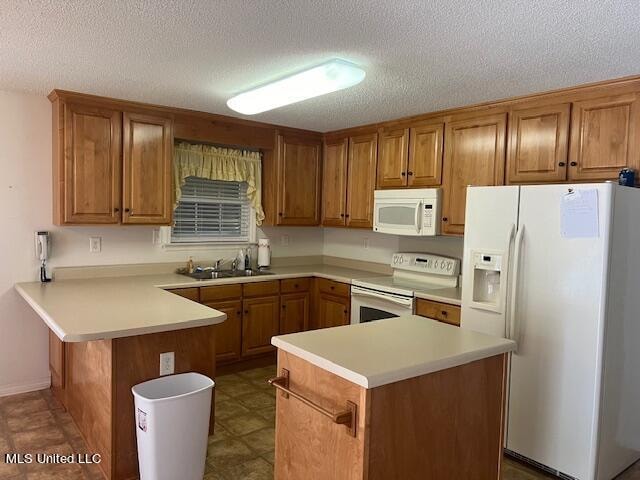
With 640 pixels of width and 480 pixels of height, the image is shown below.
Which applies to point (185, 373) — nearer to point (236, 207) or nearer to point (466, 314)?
point (466, 314)

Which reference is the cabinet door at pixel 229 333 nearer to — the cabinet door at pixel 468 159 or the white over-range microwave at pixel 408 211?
the white over-range microwave at pixel 408 211

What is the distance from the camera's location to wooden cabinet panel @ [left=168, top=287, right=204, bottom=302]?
3.68 meters

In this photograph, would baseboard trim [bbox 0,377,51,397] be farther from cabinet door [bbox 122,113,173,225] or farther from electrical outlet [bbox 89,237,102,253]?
cabinet door [bbox 122,113,173,225]

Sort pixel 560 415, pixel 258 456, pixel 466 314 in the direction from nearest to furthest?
pixel 560 415
pixel 258 456
pixel 466 314

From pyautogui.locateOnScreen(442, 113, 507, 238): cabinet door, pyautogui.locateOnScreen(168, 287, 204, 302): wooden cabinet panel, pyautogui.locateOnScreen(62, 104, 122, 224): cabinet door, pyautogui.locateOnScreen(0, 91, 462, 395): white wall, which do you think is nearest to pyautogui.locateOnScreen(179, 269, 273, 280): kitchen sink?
pyautogui.locateOnScreen(168, 287, 204, 302): wooden cabinet panel

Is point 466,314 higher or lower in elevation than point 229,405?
higher

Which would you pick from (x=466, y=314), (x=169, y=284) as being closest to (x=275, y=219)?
(x=169, y=284)

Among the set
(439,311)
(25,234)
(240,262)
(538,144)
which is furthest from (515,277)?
(25,234)

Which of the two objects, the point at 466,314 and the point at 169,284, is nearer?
the point at 466,314

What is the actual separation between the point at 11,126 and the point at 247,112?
1761mm

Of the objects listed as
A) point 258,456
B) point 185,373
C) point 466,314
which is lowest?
point 258,456

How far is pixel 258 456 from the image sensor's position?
2.72 metres

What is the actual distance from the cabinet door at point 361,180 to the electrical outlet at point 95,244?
7.30 feet

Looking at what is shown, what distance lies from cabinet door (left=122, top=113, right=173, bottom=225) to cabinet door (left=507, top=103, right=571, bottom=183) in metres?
2.64
